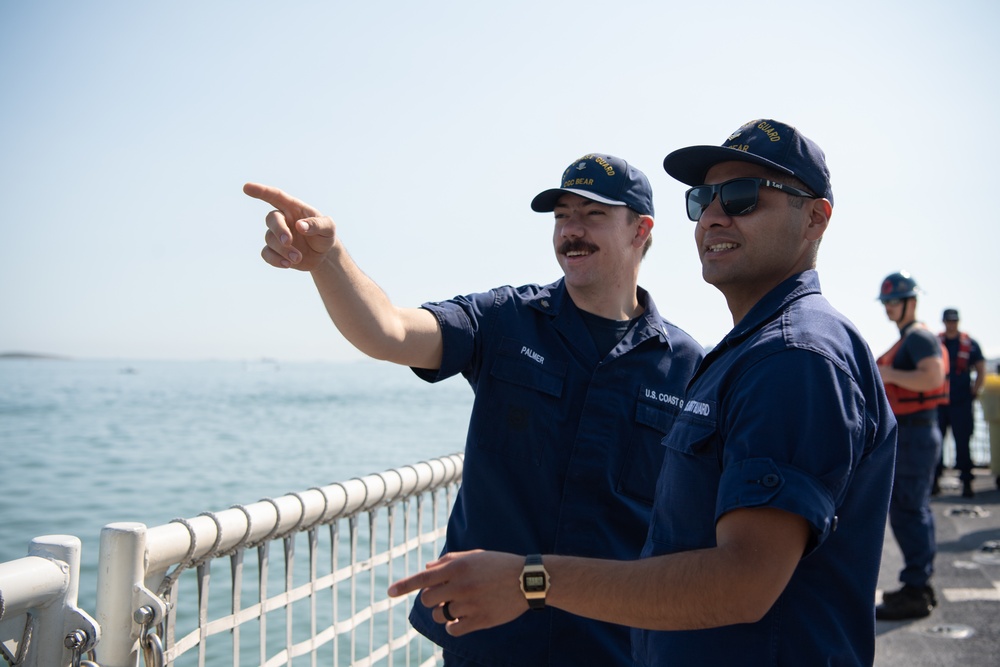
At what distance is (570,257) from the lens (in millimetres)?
3020

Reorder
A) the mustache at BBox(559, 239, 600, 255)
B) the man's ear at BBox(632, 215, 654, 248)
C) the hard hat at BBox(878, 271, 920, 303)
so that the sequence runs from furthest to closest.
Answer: the hard hat at BBox(878, 271, 920, 303), the man's ear at BBox(632, 215, 654, 248), the mustache at BBox(559, 239, 600, 255)

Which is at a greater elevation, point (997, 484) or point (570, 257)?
point (570, 257)

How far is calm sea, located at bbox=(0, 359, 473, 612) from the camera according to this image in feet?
57.9

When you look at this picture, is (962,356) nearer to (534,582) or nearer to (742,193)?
(742,193)

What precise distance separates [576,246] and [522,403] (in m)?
0.64

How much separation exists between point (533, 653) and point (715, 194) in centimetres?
144

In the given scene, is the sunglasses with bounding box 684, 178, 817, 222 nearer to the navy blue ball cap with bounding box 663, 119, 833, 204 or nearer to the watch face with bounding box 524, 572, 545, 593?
the navy blue ball cap with bounding box 663, 119, 833, 204

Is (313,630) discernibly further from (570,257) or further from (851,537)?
(851,537)

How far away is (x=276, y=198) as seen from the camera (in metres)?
2.12

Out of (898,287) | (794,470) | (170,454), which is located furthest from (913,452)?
(170,454)

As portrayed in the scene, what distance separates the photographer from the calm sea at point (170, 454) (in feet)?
57.9

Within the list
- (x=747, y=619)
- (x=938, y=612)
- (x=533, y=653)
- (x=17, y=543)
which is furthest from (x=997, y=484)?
(x=17, y=543)

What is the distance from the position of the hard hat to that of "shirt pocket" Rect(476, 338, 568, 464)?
4161 millimetres

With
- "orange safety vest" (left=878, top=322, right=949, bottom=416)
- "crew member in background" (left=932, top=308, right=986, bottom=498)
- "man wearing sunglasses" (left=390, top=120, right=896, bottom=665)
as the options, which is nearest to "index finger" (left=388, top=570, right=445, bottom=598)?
"man wearing sunglasses" (left=390, top=120, right=896, bottom=665)
